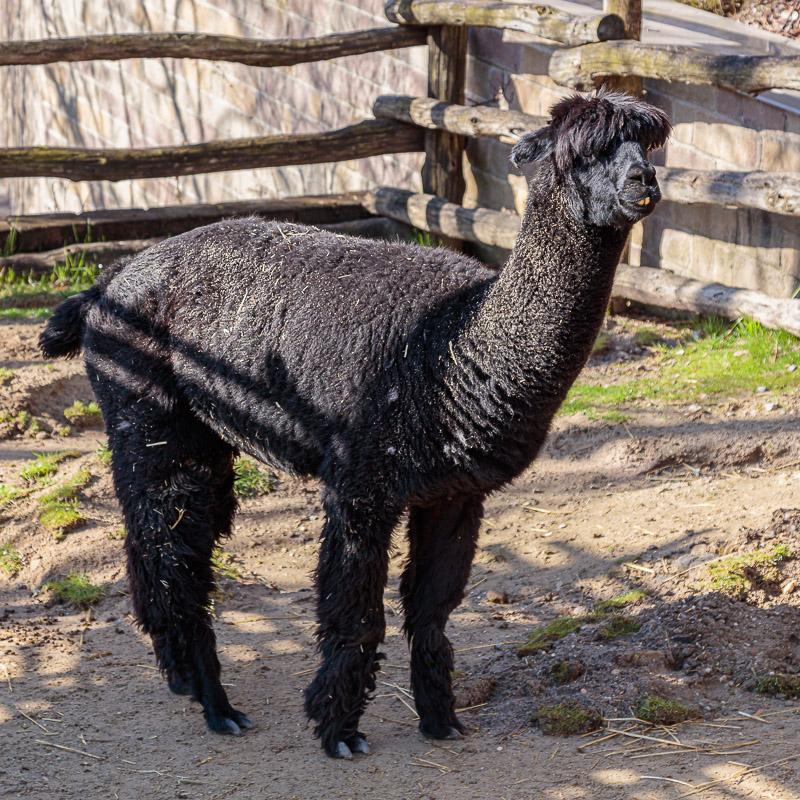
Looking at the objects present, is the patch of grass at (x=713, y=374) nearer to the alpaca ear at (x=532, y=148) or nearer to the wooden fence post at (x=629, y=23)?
the wooden fence post at (x=629, y=23)

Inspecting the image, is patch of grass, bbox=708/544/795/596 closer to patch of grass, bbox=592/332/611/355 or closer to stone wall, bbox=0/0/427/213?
patch of grass, bbox=592/332/611/355

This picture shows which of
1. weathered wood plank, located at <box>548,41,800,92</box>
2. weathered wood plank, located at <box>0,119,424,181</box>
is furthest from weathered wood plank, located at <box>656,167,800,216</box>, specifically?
weathered wood plank, located at <box>0,119,424,181</box>

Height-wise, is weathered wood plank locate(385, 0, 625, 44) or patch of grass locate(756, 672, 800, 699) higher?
weathered wood plank locate(385, 0, 625, 44)

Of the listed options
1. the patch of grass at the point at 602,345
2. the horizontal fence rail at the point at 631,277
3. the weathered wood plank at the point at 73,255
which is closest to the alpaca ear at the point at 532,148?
the horizontal fence rail at the point at 631,277

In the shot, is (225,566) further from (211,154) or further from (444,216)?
(211,154)

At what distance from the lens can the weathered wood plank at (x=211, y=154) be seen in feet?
26.7

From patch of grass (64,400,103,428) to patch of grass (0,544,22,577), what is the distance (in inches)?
47.5

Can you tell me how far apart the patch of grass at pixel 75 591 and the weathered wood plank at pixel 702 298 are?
11.7ft

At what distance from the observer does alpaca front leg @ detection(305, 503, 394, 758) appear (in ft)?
12.6

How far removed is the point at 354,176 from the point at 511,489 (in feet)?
16.8

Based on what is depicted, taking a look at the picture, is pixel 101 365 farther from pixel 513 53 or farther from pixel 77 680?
pixel 513 53

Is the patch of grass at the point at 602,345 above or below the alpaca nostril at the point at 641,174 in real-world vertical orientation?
below

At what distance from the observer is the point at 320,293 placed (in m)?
4.01

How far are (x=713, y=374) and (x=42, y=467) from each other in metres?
3.62
